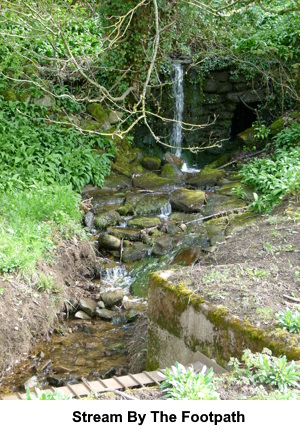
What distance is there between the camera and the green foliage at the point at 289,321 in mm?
3396

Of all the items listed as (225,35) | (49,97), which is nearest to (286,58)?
(225,35)

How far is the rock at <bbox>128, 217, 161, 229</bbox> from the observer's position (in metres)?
8.95

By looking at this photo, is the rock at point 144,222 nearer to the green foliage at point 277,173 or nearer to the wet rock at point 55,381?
the green foliage at point 277,173

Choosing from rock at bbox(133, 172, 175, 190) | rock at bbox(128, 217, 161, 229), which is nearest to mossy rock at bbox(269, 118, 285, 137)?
rock at bbox(133, 172, 175, 190)

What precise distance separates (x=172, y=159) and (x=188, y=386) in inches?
383

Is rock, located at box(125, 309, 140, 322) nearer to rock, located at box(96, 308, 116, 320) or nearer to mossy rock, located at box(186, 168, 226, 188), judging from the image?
rock, located at box(96, 308, 116, 320)

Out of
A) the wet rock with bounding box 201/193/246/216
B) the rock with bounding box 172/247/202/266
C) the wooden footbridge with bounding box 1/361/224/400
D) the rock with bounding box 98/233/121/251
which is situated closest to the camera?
the wooden footbridge with bounding box 1/361/224/400

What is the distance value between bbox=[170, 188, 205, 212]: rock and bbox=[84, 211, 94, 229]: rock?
5.39ft

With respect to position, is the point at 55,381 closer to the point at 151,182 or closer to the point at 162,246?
the point at 162,246

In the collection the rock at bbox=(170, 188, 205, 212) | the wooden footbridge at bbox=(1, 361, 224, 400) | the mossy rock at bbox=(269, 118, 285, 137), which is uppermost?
the mossy rock at bbox=(269, 118, 285, 137)

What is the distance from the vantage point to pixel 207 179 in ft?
36.1

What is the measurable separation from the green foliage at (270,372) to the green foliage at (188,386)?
249mm

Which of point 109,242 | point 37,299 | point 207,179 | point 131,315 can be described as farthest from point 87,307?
point 207,179

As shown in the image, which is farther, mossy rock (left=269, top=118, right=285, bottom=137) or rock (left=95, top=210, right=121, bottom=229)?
mossy rock (left=269, top=118, right=285, bottom=137)
